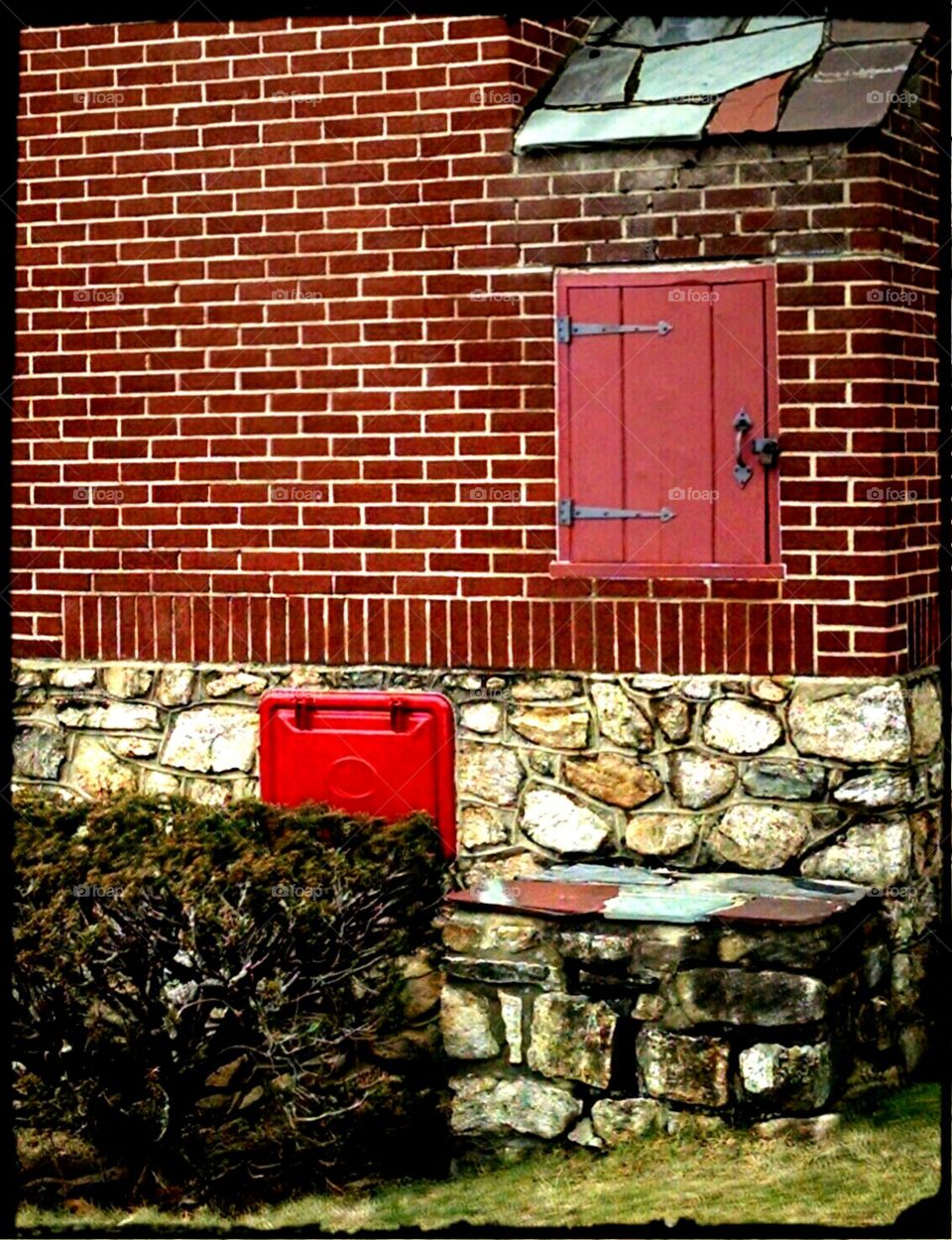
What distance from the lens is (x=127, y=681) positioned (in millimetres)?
7715

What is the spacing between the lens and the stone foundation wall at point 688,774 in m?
6.66

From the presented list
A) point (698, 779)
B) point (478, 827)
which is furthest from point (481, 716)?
point (698, 779)

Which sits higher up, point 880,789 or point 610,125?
point 610,125

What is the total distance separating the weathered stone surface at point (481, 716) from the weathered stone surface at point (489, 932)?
0.90 m

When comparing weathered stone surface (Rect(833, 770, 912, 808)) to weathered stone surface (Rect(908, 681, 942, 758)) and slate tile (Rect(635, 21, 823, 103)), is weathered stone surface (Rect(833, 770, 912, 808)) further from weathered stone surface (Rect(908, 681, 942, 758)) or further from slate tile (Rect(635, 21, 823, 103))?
slate tile (Rect(635, 21, 823, 103))

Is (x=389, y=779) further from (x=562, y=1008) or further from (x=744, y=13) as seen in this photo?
(x=744, y=13)

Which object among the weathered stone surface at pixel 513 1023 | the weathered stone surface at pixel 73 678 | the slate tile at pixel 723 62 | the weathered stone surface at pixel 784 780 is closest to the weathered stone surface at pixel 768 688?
the weathered stone surface at pixel 784 780

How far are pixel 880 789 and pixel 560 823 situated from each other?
117 cm

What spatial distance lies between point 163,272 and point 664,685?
2622 millimetres

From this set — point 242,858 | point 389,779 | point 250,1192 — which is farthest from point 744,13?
point 250,1192

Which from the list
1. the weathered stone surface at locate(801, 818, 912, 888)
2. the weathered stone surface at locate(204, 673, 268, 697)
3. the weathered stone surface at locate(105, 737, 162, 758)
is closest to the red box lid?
the weathered stone surface at locate(204, 673, 268, 697)

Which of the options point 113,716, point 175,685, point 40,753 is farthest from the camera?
point 40,753

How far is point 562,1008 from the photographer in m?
6.22

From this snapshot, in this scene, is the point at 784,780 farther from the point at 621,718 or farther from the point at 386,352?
the point at 386,352
